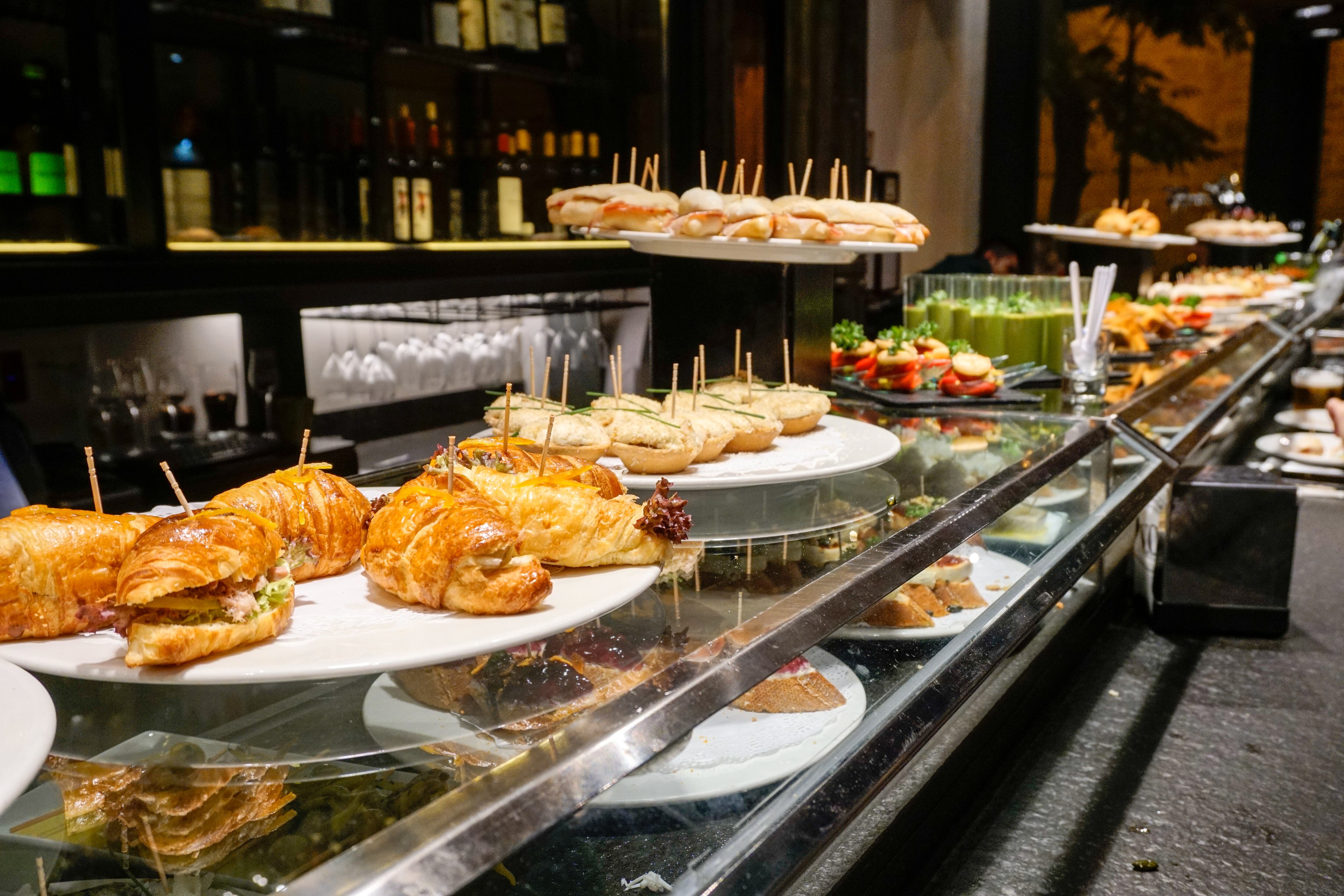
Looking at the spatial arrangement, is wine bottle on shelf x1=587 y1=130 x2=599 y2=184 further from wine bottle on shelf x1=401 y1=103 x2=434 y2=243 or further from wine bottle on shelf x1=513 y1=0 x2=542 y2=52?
wine bottle on shelf x1=401 y1=103 x2=434 y2=243

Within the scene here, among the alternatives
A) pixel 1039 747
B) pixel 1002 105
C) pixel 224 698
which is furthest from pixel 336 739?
pixel 1002 105

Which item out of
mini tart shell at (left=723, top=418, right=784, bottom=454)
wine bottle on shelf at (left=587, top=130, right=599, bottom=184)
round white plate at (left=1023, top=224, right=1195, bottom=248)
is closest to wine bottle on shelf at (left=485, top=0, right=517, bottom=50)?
wine bottle on shelf at (left=587, top=130, right=599, bottom=184)

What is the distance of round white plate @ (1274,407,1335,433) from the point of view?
17.6 feet

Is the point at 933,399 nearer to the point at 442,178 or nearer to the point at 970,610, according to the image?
the point at 970,610

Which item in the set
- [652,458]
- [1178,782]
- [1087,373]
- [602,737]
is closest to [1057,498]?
[1178,782]

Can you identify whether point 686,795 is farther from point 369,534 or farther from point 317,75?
point 317,75

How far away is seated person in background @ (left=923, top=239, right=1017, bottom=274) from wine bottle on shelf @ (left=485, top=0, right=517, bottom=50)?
109 inches

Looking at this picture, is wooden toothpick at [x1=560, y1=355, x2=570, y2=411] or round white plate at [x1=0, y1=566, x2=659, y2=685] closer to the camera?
round white plate at [x1=0, y1=566, x2=659, y2=685]

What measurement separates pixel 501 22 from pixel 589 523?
146 inches

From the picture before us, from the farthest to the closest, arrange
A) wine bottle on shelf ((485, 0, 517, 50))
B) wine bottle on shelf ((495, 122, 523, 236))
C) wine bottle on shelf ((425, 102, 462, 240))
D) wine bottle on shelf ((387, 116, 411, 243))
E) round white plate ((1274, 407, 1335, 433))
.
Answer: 1. round white plate ((1274, 407, 1335, 433))
2. wine bottle on shelf ((495, 122, 523, 236))
3. wine bottle on shelf ((485, 0, 517, 50))
4. wine bottle on shelf ((425, 102, 462, 240))
5. wine bottle on shelf ((387, 116, 411, 243))

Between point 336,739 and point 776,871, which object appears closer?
point 336,739

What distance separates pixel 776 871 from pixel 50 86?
120 inches

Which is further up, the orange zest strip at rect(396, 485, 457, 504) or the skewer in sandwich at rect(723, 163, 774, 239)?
the skewer in sandwich at rect(723, 163, 774, 239)

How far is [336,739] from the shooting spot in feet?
2.64
